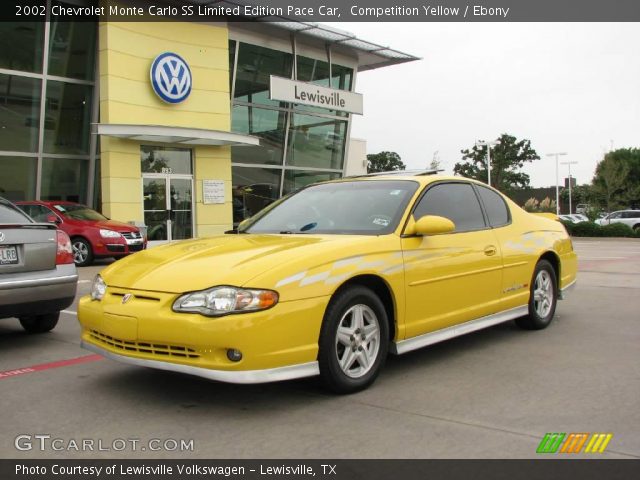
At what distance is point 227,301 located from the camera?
3787 millimetres

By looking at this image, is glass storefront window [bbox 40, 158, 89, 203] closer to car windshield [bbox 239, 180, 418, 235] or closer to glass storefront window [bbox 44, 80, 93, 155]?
glass storefront window [bbox 44, 80, 93, 155]

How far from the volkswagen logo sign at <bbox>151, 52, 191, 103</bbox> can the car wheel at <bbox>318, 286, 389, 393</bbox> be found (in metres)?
16.4

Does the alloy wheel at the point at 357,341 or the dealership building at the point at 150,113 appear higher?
the dealership building at the point at 150,113

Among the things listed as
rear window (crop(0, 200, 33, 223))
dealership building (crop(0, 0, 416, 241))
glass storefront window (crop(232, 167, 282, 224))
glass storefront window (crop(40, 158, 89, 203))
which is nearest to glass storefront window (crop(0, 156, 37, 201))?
dealership building (crop(0, 0, 416, 241))

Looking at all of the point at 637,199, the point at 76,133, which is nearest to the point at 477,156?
the point at 637,199

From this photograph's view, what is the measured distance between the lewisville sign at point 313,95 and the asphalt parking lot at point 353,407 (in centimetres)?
1721

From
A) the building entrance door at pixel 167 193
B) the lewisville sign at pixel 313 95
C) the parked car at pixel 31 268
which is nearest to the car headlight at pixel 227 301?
the parked car at pixel 31 268

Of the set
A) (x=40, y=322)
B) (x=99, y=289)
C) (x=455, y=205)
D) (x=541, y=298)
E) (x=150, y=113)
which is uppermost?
(x=150, y=113)

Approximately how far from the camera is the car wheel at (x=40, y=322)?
655cm

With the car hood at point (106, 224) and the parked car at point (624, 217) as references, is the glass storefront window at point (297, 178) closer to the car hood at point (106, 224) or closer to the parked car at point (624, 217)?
the car hood at point (106, 224)

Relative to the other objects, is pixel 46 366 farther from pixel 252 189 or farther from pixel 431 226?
pixel 252 189

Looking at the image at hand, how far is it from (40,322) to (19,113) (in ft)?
45.8

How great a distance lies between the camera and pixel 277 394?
4289 mm

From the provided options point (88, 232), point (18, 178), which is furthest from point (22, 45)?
point (88, 232)
